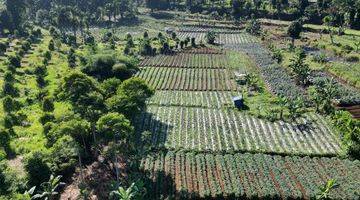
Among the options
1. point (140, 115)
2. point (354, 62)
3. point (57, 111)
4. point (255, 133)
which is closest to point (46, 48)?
point (57, 111)

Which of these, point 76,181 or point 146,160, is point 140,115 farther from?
point 76,181

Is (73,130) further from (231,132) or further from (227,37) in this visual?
(227,37)

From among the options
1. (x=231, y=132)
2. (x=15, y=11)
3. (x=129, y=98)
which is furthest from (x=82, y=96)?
(x=15, y=11)

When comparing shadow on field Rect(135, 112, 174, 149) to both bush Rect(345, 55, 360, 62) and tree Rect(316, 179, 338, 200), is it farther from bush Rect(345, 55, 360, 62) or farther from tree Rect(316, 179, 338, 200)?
bush Rect(345, 55, 360, 62)

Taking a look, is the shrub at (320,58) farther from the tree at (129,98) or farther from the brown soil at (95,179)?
the brown soil at (95,179)

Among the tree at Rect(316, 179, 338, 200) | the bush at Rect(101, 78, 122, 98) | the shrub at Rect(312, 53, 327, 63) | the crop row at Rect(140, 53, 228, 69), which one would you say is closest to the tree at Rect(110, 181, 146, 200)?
the bush at Rect(101, 78, 122, 98)

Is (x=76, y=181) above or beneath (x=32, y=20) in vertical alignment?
beneath
